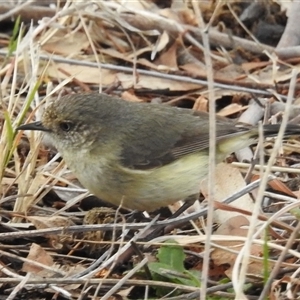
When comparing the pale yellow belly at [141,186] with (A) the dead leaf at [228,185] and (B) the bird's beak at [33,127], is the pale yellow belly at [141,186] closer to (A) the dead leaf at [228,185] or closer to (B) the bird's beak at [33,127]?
(A) the dead leaf at [228,185]

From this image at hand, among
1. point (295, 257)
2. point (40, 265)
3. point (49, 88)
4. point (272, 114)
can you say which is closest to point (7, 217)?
point (40, 265)

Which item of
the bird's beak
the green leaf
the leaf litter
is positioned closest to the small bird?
the bird's beak

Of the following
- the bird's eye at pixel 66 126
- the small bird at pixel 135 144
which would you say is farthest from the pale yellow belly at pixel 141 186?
the bird's eye at pixel 66 126

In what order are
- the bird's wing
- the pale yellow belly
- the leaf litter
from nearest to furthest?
the leaf litter → the pale yellow belly → the bird's wing

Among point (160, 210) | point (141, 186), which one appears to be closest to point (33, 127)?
point (141, 186)

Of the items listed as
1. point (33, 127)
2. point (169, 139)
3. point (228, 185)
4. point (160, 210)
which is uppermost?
point (33, 127)

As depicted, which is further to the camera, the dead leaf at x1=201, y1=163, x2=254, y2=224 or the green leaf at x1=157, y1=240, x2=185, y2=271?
the dead leaf at x1=201, y1=163, x2=254, y2=224

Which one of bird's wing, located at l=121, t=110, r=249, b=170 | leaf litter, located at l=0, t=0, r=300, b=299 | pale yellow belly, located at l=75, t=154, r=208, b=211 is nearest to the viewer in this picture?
leaf litter, located at l=0, t=0, r=300, b=299

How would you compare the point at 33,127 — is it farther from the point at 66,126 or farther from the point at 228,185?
the point at 228,185

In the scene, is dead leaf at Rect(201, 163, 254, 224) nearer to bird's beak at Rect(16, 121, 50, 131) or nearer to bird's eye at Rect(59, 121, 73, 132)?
bird's eye at Rect(59, 121, 73, 132)
